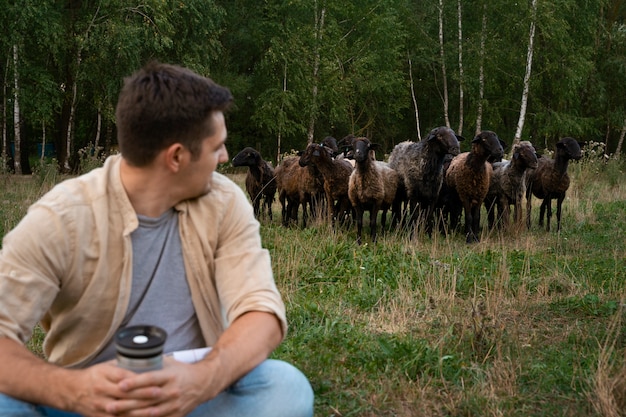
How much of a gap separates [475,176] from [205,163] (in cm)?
1006

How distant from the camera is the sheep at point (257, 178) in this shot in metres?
14.2

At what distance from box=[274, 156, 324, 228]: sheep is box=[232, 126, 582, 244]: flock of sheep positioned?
0.02 meters

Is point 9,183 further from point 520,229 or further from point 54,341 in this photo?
point 54,341

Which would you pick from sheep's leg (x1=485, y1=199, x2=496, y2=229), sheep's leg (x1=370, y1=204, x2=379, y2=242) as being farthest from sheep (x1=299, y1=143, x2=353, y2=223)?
sheep's leg (x1=485, y1=199, x2=496, y2=229)

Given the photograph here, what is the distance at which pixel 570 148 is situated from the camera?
13125 millimetres

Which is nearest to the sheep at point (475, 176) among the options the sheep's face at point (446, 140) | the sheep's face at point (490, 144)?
the sheep's face at point (490, 144)

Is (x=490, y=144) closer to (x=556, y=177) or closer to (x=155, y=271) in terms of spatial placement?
(x=556, y=177)

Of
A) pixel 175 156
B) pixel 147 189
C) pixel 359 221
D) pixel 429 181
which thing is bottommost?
pixel 359 221

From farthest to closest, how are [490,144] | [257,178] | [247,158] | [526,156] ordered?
[257,178]
[247,158]
[526,156]
[490,144]

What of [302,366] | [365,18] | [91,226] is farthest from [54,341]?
[365,18]

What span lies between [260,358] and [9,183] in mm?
14425

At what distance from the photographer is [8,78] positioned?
872 inches

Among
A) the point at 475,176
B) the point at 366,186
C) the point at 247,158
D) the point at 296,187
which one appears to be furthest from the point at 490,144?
the point at 247,158

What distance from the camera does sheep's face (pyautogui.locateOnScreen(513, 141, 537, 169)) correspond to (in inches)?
486
